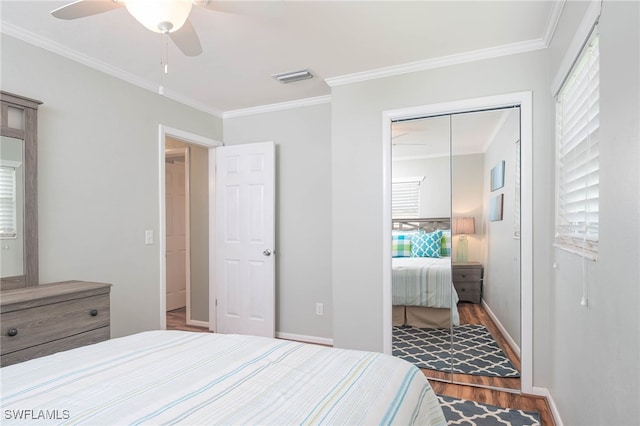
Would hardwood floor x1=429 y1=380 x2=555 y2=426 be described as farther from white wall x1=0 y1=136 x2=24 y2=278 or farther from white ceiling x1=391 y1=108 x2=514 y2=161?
white wall x1=0 y1=136 x2=24 y2=278

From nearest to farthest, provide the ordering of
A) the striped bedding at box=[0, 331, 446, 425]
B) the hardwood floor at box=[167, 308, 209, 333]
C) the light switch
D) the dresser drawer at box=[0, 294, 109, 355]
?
1. the striped bedding at box=[0, 331, 446, 425]
2. the dresser drawer at box=[0, 294, 109, 355]
3. the light switch
4. the hardwood floor at box=[167, 308, 209, 333]

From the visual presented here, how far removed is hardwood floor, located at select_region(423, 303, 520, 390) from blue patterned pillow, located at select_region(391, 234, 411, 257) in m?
0.58

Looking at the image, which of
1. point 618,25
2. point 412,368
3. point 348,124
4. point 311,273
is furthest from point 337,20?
point 311,273

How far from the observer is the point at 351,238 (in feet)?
10.3

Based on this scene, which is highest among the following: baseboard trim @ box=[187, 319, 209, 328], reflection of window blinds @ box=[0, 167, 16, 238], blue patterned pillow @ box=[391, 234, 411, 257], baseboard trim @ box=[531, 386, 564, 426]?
reflection of window blinds @ box=[0, 167, 16, 238]

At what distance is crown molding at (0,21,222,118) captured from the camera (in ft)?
7.67

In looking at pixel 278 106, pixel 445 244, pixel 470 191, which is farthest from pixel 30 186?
pixel 470 191

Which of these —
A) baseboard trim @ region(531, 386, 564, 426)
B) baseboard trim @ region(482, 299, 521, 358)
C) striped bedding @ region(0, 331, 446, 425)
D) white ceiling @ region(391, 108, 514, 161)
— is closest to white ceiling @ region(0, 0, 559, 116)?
white ceiling @ region(391, 108, 514, 161)

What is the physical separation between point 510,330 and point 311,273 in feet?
6.19

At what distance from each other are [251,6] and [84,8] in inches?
29.3

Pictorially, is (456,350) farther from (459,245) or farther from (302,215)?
(302,215)

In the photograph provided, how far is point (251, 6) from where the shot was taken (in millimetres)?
1598

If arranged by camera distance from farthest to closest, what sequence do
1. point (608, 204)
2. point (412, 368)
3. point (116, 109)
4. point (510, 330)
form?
point (116, 109)
point (510, 330)
point (412, 368)
point (608, 204)

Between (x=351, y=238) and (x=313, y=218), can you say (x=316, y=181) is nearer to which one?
(x=313, y=218)
